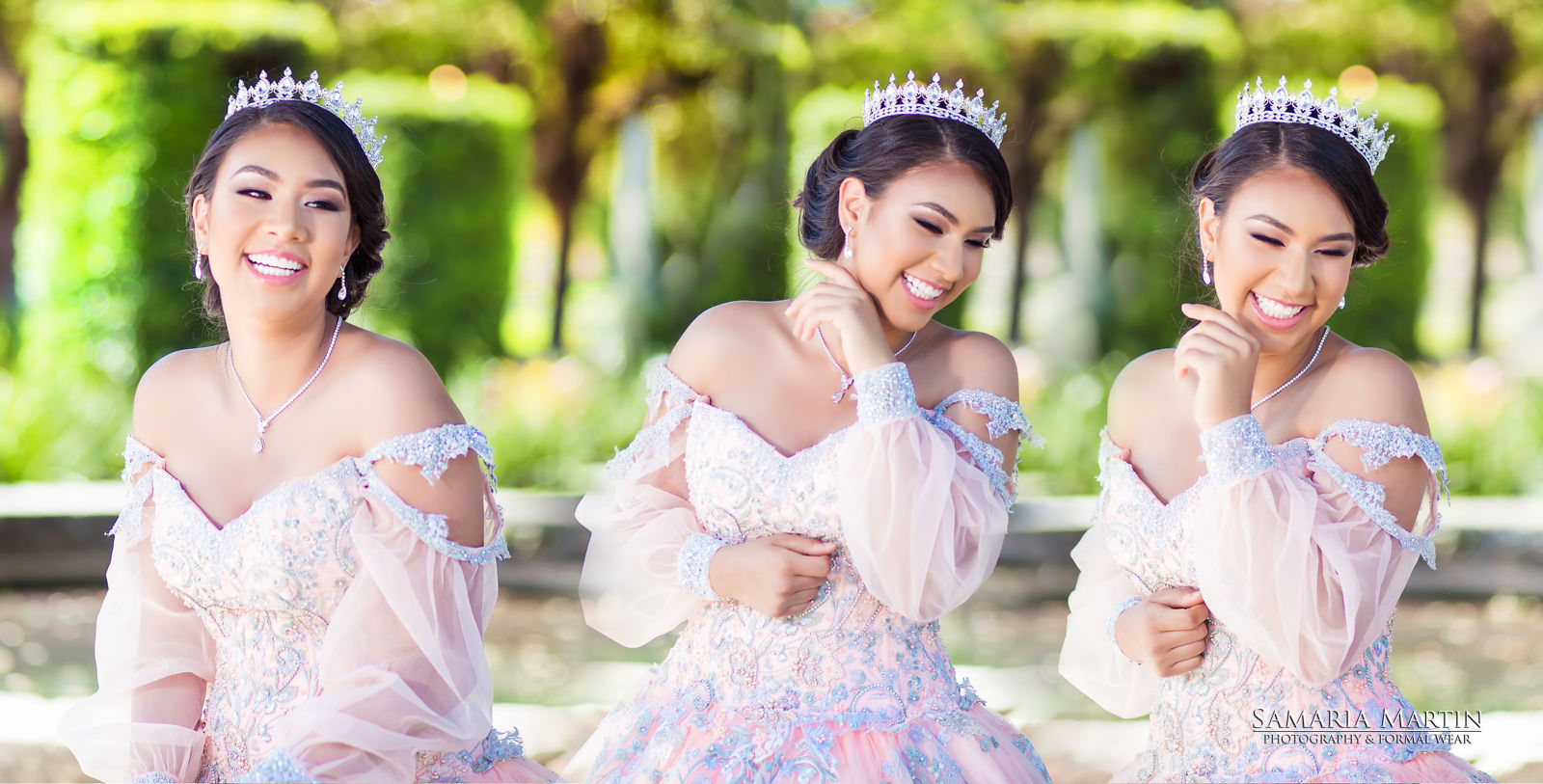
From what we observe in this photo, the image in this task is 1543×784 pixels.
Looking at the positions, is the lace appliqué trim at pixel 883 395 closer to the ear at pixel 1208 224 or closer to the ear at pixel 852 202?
Result: the ear at pixel 852 202

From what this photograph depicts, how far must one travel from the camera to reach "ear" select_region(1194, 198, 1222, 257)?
8.43ft

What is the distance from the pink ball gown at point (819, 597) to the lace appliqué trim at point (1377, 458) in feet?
1.93

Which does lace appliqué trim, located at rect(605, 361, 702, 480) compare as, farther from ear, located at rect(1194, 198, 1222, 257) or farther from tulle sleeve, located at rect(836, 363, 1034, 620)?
ear, located at rect(1194, 198, 1222, 257)

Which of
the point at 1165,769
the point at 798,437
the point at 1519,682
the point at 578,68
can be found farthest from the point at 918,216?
the point at 578,68

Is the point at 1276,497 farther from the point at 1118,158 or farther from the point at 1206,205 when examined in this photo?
the point at 1118,158

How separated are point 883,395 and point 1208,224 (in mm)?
730

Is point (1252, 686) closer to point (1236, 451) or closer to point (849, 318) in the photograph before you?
point (1236, 451)

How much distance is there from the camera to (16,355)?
9164 mm

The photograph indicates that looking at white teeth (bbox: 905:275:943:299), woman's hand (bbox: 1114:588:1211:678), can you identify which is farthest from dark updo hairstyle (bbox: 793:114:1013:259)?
woman's hand (bbox: 1114:588:1211:678)

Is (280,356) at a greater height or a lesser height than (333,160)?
lesser

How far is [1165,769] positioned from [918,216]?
115 cm

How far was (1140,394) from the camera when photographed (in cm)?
270

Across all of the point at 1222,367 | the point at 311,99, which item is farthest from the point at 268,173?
the point at 1222,367

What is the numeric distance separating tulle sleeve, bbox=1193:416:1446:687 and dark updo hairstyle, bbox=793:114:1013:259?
680mm
